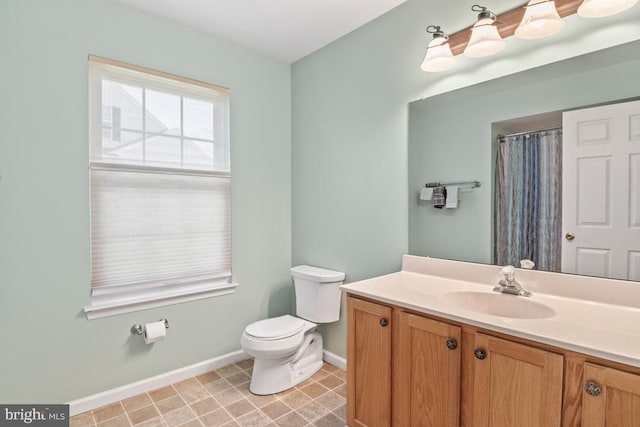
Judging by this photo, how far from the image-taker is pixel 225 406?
199 centimetres

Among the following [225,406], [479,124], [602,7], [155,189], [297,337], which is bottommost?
[225,406]

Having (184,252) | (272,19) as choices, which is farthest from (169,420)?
(272,19)

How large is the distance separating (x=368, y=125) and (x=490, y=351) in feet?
5.20

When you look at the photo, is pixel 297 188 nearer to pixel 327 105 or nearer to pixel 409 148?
pixel 327 105

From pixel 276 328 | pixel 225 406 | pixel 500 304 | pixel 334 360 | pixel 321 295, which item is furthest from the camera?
pixel 334 360

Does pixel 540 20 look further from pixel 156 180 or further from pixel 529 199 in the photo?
pixel 156 180

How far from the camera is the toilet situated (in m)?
2.09

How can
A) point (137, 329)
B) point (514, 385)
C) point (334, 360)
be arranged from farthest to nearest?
1. point (334, 360)
2. point (137, 329)
3. point (514, 385)

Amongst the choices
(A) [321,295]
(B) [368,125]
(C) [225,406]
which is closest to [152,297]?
(C) [225,406]

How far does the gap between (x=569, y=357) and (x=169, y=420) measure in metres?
2.00

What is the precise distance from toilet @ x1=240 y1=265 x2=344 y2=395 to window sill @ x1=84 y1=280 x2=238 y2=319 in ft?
1.45

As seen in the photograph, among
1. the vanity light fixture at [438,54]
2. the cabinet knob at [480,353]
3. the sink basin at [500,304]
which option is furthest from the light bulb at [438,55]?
the cabinet knob at [480,353]

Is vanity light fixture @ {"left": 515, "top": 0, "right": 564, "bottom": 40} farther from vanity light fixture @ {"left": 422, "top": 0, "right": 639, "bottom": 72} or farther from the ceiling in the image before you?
the ceiling

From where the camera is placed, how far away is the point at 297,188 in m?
2.86
